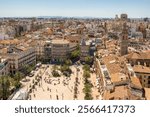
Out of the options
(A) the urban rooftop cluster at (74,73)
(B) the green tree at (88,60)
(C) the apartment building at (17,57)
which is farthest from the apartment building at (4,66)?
(B) the green tree at (88,60)

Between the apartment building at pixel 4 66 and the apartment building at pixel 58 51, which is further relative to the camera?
the apartment building at pixel 58 51

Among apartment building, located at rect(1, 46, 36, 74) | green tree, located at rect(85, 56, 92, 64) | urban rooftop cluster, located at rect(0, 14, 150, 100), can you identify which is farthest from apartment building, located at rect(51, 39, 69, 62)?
apartment building, located at rect(1, 46, 36, 74)

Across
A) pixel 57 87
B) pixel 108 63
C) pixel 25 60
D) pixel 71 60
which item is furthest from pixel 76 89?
pixel 71 60

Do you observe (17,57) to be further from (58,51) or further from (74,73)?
(58,51)

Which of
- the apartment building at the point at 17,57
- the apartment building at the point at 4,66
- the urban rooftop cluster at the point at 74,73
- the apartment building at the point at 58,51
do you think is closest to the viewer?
the urban rooftop cluster at the point at 74,73

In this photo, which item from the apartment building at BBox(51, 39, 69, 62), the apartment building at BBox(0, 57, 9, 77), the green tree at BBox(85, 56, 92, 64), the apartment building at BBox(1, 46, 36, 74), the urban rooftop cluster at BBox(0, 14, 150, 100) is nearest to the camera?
the urban rooftop cluster at BBox(0, 14, 150, 100)

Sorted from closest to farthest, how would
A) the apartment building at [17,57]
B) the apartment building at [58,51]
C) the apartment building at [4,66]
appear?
the apartment building at [4,66], the apartment building at [17,57], the apartment building at [58,51]

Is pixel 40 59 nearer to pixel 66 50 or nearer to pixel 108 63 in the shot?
pixel 66 50

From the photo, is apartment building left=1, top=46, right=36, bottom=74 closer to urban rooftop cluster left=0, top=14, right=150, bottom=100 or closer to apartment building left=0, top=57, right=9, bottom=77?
urban rooftop cluster left=0, top=14, right=150, bottom=100

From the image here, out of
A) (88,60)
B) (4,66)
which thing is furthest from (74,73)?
(4,66)

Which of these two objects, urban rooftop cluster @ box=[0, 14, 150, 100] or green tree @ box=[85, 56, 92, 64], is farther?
green tree @ box=[85, 56, 92, 64]

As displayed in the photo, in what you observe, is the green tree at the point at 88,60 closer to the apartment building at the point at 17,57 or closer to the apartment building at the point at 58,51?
the apartment building at the point at 58,51
